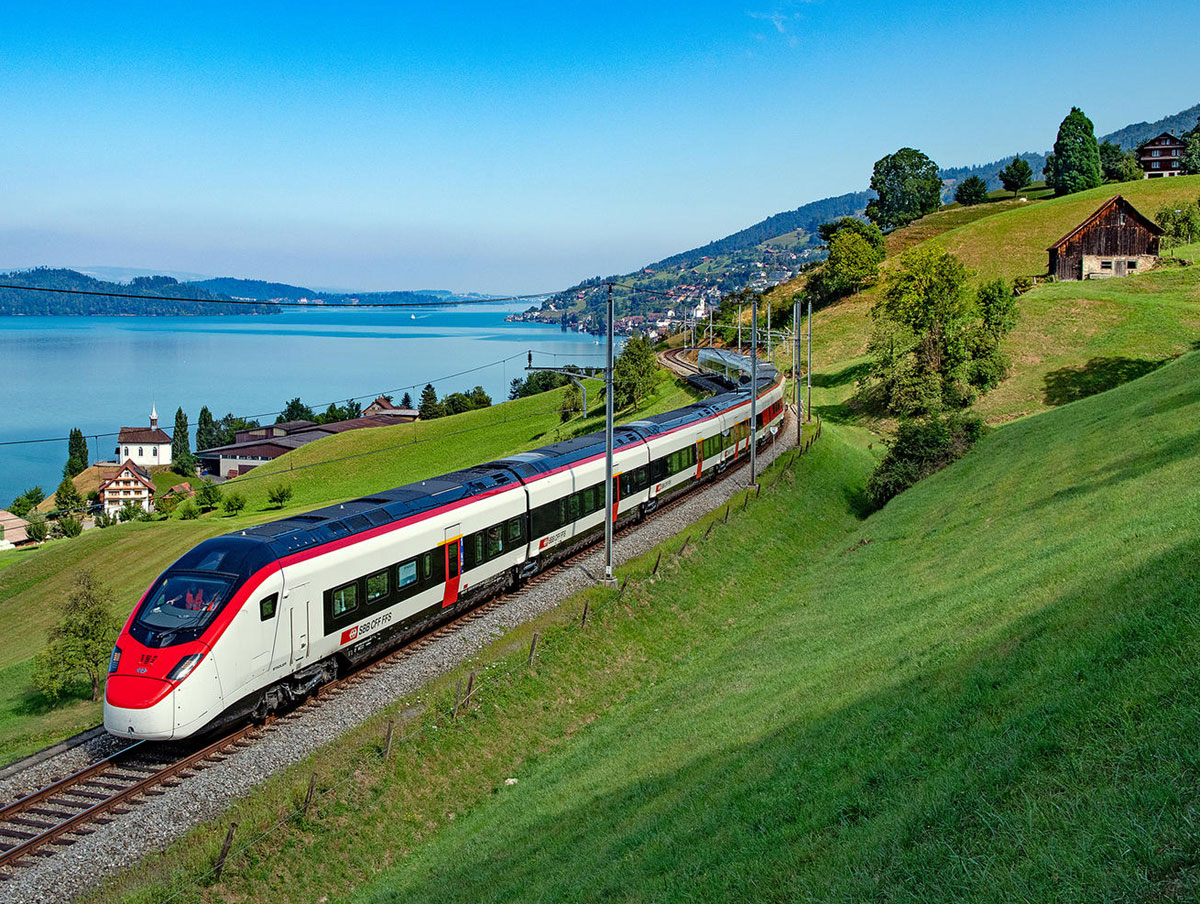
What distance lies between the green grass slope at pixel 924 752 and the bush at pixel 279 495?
61234 mm

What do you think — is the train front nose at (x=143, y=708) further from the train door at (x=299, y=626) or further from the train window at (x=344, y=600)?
the train window at (x=344, y=600)

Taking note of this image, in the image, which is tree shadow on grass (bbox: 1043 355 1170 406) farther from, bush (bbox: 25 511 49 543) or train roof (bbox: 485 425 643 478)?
bush (bbox: 25 511 49 543)

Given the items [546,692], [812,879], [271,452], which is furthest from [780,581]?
[271,452]

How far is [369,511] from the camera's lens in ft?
66.9

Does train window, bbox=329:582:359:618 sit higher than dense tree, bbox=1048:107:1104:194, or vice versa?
dense tree, bbox=1048:107:1104:194

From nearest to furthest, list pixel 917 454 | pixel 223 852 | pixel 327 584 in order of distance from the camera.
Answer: pixel 223 852
pixel 327 584
pixel 917 454

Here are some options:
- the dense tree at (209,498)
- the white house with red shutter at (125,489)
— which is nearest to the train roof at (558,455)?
the dense tree at (209,498)

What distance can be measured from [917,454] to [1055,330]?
1232 inches

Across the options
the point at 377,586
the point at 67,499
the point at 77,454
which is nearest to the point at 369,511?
the point at 377,586

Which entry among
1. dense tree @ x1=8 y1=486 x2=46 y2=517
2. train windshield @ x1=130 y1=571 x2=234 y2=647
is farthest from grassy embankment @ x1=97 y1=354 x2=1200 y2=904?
dense tree @ x1=8 y1=486 x2=46 y2=517

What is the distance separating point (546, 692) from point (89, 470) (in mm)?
145557

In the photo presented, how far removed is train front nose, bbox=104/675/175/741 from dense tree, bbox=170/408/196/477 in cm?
13975

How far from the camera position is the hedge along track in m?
13.5

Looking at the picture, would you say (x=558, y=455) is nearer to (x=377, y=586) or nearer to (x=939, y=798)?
(x=377, y=586)
